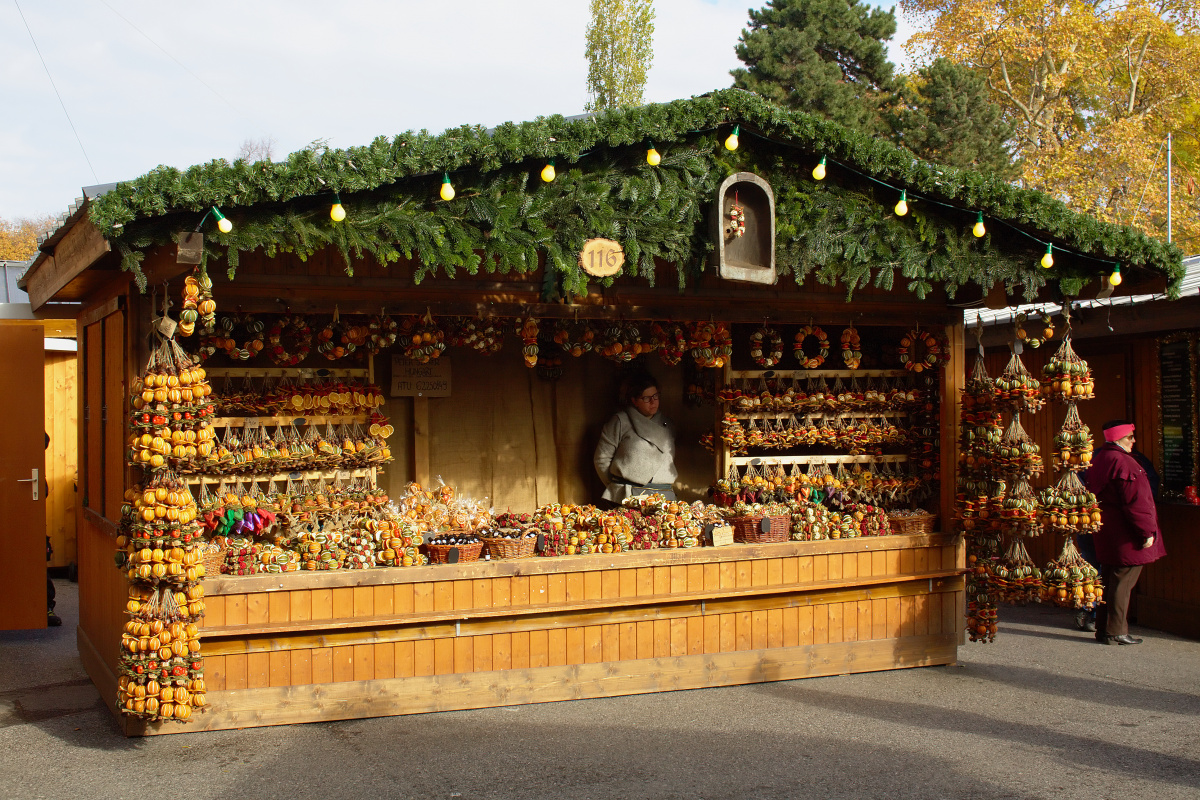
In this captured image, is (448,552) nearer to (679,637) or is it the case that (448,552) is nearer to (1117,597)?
(679,637)

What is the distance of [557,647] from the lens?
6172 mm

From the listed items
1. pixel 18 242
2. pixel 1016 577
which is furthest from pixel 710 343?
pixel 18 242

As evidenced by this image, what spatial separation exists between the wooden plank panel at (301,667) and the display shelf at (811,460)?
140 inches

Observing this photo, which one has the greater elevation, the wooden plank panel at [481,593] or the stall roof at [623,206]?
the stall roof at [623,206]

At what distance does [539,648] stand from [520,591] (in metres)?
0.41

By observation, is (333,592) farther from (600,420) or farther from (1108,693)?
(1108,693)

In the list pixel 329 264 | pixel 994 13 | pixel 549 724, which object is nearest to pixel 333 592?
pixel 549 724

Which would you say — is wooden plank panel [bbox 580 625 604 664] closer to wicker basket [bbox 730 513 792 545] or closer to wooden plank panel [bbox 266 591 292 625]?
wicker basket [bbox 730 513 792 545]

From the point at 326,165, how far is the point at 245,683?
3.09 metres

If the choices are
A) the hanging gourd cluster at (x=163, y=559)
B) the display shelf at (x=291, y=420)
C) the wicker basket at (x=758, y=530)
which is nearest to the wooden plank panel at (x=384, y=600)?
the hanging gourd cluster at (x=163, y=559)

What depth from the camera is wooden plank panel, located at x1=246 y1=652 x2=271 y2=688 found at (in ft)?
18.2

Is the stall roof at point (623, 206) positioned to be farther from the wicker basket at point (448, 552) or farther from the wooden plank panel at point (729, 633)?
the wooden plank panel at point (729, 633)

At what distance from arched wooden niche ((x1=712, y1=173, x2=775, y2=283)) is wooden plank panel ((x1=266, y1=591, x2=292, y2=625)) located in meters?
3.34

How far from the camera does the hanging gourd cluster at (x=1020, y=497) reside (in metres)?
6.61
